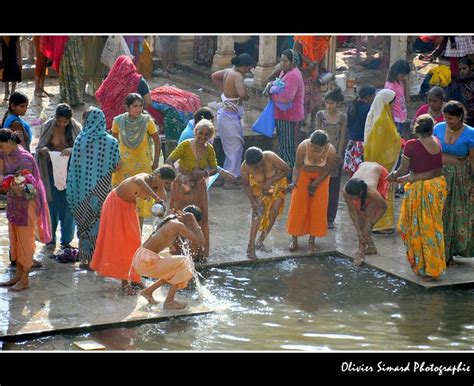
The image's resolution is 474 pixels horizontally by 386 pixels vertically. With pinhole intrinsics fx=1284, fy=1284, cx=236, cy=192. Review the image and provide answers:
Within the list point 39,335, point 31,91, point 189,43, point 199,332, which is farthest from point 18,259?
point 189,43

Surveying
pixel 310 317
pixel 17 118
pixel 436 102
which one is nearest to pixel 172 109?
pixel 17 118

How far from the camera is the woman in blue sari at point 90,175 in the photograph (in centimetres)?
1143

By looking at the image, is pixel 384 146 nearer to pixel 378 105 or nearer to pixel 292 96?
pixel 378 105

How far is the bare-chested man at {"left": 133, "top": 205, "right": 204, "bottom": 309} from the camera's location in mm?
10508

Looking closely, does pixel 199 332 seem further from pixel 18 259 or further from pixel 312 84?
pixel 312 84

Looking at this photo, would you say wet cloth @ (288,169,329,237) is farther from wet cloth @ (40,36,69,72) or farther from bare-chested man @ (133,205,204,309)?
wet cloth @ (40,36,69,72)

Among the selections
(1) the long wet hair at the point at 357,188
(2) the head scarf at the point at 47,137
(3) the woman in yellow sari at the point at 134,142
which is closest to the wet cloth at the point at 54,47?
(3) the woman in yellow sari at the point at 134,142

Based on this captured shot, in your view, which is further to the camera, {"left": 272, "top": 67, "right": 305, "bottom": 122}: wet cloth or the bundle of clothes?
the bundle of clothes

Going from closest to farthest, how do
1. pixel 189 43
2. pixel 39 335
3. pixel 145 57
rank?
pixel 39 335 → pixel 145 57 → pixel 189 43

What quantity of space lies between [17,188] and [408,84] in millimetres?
7973

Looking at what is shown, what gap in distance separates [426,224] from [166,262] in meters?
2.43

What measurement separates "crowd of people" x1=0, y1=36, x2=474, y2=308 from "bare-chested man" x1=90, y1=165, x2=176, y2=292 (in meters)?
0.01

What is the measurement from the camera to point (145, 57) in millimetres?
18672

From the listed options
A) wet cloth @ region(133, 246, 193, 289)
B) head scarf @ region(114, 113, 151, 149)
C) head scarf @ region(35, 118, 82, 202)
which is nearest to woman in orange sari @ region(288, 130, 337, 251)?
head scarf @ region(114, 113, 151, 149)
